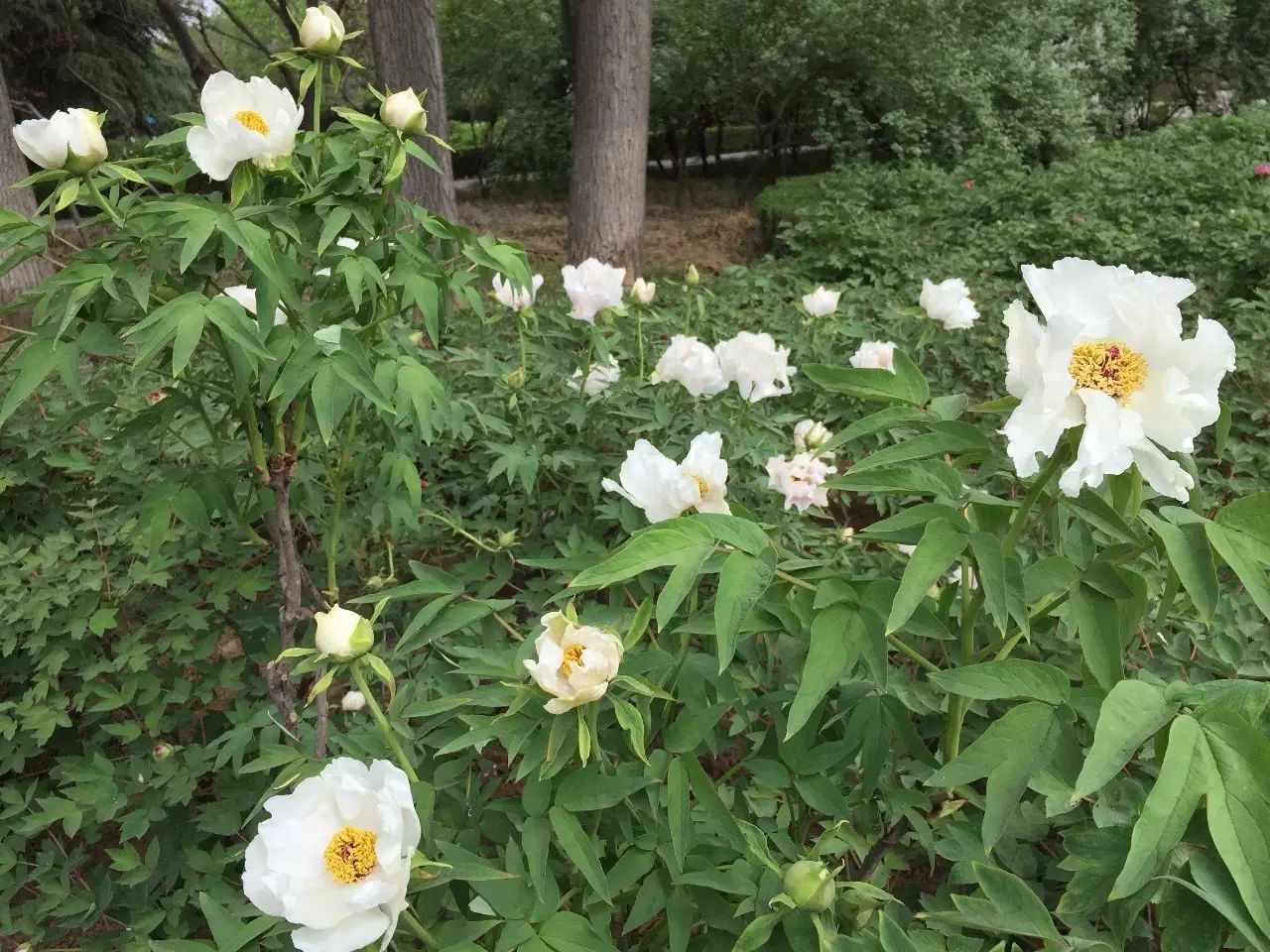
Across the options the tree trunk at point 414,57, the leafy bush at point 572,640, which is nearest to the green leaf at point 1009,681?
A: the leafy bush at point 572,640

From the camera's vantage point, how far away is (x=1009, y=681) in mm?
874

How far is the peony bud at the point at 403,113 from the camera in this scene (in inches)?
54.4

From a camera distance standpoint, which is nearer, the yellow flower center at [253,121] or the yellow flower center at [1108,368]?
the yellow flower center at [1108,368]

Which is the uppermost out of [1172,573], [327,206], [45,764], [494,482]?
[327,206]

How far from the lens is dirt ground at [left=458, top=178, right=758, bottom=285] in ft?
23.9

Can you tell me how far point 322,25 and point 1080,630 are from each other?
4.67ft

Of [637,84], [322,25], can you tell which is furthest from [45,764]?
[637,84]

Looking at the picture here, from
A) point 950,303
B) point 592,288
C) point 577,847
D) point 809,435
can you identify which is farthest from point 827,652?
point 950,303

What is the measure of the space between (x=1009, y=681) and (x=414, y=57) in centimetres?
519

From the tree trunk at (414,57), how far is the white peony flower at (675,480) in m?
4.08

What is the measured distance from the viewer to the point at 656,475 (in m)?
1.25

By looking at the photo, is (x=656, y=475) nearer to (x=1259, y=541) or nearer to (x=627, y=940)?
(x=1259, y=541)

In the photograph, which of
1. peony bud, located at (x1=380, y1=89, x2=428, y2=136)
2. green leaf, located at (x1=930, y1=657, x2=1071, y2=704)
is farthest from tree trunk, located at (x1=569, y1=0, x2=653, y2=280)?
green leaf, located at (x1=930, y1=657, x2=1071, y2=704)

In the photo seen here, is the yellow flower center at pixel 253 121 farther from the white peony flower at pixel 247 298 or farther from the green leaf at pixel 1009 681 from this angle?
the green leaf at pixel 1009 681
